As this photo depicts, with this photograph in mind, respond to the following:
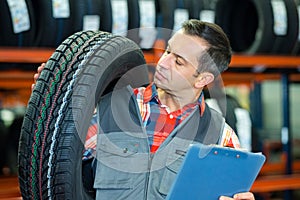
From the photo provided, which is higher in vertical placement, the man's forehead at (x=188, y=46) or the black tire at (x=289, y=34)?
the man's forehead at (x=188, y=46)

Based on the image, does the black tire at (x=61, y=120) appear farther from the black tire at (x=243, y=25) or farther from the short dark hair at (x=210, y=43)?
the black tire at (x=243, y=25)

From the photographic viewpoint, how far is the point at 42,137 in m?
1.65

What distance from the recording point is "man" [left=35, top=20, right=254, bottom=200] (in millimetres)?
1716

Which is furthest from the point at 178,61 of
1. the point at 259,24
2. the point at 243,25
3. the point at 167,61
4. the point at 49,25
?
the point at 243,25

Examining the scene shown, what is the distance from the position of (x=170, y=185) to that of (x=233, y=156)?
269mm

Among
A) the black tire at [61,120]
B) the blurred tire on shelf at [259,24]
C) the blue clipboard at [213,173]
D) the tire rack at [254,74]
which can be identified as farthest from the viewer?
the blurred tire on shelf at [259,24]

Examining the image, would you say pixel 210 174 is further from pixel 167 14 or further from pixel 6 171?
pixel 6 171

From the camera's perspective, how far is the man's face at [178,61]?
1.79 metres

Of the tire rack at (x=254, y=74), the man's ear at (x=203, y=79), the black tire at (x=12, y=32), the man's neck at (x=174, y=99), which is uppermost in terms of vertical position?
the black tire at (x=12, y=32)

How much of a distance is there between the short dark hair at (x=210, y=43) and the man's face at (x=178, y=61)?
0.7 inches

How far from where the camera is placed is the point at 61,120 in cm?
163

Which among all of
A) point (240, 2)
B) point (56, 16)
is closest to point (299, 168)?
point (240, 2)

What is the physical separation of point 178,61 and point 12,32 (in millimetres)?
1105

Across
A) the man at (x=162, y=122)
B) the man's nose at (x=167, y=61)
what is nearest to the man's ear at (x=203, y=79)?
the man at (x=162, y=122)
